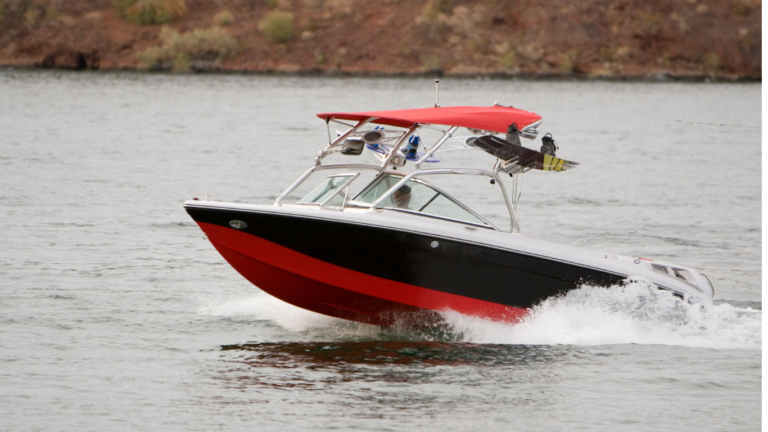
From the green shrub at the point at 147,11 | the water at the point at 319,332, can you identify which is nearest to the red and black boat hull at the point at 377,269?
the water at the point at 319,332

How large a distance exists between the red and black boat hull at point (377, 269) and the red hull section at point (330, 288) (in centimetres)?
1

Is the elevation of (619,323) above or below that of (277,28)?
below

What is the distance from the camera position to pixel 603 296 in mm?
11656

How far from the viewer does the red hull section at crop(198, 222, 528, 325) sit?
1098 centimetres

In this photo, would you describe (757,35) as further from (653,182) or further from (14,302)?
(14,302)

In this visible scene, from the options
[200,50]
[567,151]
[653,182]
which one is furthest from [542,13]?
[653,182]

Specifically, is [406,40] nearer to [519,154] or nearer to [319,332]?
[319,332]

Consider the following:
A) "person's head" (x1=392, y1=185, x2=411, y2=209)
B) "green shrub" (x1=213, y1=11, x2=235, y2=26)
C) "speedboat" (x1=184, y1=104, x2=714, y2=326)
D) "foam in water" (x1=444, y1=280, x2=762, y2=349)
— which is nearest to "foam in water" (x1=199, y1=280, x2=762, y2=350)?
"foam in water" (x1=444, y1=280, x2=762, y2=349)

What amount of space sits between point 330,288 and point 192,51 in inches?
2542

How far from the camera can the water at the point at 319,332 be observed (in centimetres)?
962

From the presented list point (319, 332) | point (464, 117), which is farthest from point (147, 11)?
point (464, 117)

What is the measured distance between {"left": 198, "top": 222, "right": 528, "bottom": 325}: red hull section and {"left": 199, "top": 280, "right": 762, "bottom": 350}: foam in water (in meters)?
0.22

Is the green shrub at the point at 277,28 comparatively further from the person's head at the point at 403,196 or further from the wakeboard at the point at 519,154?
the wakeboard at the point at 519,154

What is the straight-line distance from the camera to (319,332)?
39.8ft
